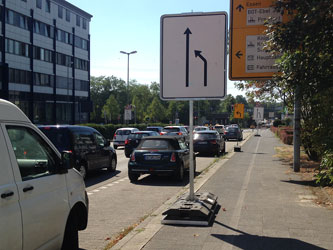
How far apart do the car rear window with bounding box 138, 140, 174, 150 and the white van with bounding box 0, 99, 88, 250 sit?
22.9ft

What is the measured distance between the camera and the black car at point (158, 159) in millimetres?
Result: 11461

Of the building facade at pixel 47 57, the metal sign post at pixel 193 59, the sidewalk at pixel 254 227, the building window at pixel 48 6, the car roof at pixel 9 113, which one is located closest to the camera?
the car roof at pixel 9 113

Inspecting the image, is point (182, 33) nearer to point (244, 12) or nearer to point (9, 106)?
point (9, 106)

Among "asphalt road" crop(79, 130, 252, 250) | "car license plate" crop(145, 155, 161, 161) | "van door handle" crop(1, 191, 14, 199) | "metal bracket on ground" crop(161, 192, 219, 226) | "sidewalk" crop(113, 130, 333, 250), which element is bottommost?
"asphalt road" crop(79, 130, 252, 250)

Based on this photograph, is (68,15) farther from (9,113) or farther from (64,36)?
(9,113)

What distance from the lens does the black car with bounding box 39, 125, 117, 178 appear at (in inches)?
445

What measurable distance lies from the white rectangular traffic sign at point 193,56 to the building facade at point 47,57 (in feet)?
136

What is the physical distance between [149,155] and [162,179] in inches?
46.8

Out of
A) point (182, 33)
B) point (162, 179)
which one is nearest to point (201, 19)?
point (182, 33)

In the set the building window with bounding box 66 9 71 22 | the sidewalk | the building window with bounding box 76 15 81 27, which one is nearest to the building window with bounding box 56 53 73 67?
the building window with bounding box 66 9 71 22

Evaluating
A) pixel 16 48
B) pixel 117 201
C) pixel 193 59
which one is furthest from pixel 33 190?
pixel 16 48

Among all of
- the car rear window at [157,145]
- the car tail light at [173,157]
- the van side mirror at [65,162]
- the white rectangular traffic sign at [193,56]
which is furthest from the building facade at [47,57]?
the van side mirror at [65,162]

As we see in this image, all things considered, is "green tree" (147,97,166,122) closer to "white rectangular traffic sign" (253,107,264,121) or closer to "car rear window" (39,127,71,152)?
"white rectangular traffic sign" (253,107,264,121)

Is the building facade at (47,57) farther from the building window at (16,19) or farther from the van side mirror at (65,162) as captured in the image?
the van side mirror at (65,162)
